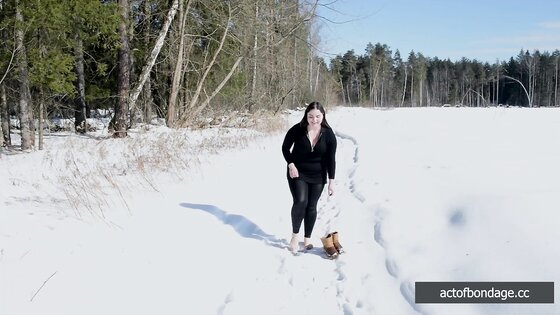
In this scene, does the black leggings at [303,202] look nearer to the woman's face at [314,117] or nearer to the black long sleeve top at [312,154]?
the black long sleeve top at [312,154]

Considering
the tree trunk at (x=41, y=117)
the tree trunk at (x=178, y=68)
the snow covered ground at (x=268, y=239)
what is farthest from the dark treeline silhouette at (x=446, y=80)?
the snow covered ground at (x=268, y=239)

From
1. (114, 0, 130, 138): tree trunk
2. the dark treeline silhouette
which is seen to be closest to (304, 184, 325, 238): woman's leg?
(114, 0, 130, 138): tree trunk

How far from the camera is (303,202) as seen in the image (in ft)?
13.6

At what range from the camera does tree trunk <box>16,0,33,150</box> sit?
10.4 m

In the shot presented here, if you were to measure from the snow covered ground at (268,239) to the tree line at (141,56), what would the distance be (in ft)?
18.8

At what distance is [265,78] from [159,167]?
14312 mm

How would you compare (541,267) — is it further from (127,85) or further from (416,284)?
(127,85)

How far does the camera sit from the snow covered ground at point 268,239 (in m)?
2.94

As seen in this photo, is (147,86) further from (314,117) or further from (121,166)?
(314,117)

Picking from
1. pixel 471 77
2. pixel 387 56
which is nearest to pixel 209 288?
pixel 387 56

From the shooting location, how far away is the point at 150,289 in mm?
3170

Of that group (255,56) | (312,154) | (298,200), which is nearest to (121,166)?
(298,200)

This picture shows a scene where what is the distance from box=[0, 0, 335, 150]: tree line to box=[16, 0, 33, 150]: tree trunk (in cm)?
3

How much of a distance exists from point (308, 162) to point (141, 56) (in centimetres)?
1421
